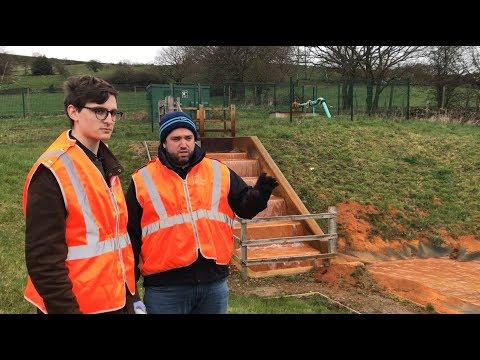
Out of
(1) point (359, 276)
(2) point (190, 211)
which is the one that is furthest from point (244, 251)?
(2) point (190, 211)

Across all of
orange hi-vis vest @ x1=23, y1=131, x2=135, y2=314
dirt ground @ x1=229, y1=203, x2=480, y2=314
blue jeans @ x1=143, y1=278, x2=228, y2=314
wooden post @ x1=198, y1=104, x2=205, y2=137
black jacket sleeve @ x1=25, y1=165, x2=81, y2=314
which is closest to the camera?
black jacket sleeve @ x1=25, y1=165, x2=81, y2=314

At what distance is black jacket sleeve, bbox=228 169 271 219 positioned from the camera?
123 inches

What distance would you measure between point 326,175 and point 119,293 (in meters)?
10.2

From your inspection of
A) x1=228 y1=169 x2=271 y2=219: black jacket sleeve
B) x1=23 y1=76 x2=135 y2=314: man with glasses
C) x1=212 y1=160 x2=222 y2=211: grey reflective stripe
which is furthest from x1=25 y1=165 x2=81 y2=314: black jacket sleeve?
x1=228 y1=169 x2=271 y2=219: black jacket sleeve

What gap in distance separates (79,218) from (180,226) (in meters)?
0.87

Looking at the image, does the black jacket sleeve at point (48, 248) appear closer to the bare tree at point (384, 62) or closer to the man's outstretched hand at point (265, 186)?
the man's outstretched hand at point (265, 186)

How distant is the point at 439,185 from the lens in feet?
41.6

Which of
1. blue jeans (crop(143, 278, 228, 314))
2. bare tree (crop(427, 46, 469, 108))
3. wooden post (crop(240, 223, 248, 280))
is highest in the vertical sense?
bare tree (crop(427, 46, 469, 108))

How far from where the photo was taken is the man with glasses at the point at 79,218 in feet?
6.89

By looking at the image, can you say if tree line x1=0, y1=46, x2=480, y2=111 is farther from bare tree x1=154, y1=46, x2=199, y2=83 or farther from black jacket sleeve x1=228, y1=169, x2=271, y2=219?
black jacket sleeve x1=228, y1=169, x2=271, y2=219

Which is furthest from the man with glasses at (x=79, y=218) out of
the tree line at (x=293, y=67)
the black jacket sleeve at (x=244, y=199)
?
the tree line at (x=293, y=67)

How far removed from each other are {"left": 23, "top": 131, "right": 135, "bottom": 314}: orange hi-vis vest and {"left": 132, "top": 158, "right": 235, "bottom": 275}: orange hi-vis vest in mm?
541

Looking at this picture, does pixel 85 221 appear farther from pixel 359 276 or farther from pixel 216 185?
pixel 359 276
